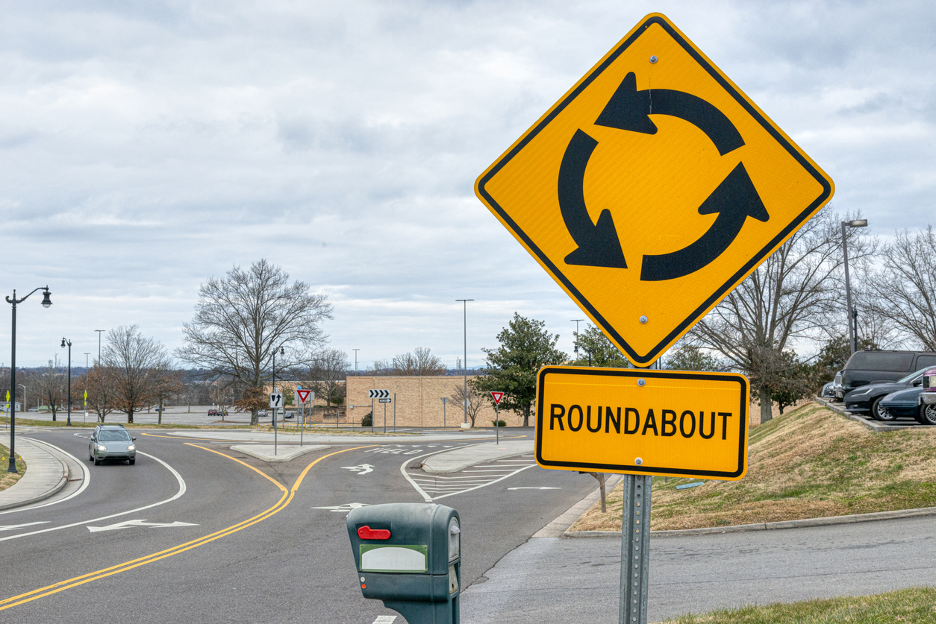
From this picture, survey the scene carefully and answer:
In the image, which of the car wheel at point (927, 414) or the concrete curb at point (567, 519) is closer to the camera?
the concrete curb at point (567, 519)

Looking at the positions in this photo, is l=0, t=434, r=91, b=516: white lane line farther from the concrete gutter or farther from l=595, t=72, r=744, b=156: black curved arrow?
l=595, t=72, r=744, b=156: black curved arrow

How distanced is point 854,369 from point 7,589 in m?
24.3

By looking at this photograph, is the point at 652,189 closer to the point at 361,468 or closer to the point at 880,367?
the point at 880,367

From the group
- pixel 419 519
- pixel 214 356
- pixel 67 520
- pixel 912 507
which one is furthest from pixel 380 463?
pixel 214 356

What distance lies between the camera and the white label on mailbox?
271 centimetres

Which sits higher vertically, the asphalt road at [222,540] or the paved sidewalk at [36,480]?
the asphalt road at [222,540]

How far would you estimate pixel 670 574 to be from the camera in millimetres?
9305

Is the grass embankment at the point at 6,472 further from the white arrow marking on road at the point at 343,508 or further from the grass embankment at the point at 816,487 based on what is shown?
the grass embankment at the point at 816,487

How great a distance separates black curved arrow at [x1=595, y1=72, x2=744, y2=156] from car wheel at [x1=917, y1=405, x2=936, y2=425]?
1801 centimetres

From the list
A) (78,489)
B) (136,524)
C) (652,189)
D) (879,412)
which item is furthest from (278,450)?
(652,189)

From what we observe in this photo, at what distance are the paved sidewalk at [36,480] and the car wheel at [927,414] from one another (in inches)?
872

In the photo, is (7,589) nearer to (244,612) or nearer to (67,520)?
(244,612)

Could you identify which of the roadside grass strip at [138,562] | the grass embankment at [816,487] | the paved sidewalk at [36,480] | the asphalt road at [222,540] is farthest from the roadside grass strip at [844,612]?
the paved sidewalk at [36,480]

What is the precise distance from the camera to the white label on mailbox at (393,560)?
271 centimetres
